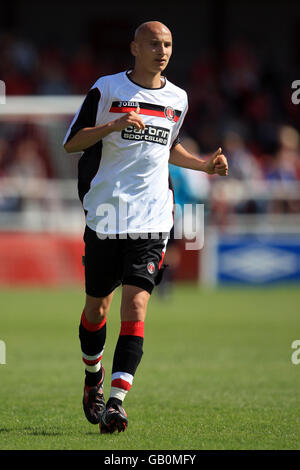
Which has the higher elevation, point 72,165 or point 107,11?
point 107,11

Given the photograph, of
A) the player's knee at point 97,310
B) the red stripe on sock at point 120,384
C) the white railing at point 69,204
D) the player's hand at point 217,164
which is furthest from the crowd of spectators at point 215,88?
the red stripe on sock at point 120,384

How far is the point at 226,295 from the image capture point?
15617mm

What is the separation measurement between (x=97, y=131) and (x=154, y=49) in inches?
23.7

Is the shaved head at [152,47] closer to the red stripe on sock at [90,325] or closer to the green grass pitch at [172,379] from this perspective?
the red stripe on sock at [90,325]

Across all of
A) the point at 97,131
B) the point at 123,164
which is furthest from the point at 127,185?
the point at 97,131

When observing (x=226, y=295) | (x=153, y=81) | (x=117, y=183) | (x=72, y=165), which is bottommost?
(x=226, y=295)

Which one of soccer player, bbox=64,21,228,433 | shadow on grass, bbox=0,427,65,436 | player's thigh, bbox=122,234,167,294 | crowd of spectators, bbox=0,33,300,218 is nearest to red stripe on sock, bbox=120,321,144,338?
soccer player, bbox=64,21,228,433

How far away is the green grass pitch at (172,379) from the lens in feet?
16.9

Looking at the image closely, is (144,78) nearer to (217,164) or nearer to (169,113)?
(169,113)

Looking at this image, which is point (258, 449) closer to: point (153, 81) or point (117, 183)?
point (117, 183)

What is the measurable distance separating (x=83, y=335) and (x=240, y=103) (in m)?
17.3

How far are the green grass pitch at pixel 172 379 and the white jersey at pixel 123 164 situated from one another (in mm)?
1185
